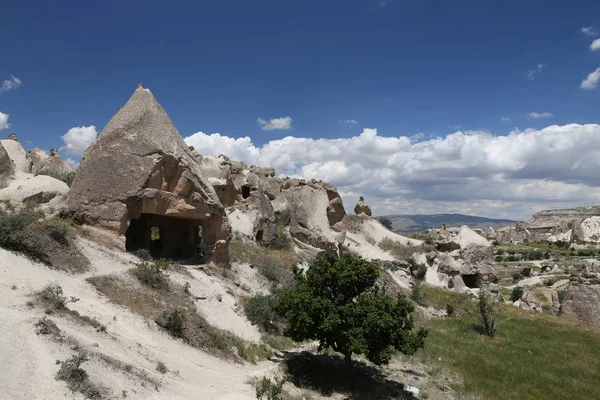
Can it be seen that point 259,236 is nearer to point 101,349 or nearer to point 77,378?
point 101,349

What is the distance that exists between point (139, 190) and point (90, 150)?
2.51 m

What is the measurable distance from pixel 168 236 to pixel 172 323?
7.58 m

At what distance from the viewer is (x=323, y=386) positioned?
10.6 metres

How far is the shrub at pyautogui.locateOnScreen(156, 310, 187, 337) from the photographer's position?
1059 centimetres

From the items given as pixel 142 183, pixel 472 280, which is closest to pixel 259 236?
pixel 142 183

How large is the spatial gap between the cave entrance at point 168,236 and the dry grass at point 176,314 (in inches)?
198

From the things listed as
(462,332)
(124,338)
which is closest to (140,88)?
(124,338)

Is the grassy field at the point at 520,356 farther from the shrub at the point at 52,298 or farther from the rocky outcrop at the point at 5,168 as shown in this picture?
the rocky outcrop at the point at 5,168

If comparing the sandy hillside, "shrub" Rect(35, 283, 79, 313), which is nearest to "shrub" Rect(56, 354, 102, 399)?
the sandy hillside

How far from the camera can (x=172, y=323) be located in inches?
418

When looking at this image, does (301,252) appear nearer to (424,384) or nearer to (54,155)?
(424,384)

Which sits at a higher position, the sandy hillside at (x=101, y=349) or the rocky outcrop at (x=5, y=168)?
the rocky outcrop at (x=5, y=168)

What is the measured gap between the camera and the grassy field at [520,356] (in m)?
12.5

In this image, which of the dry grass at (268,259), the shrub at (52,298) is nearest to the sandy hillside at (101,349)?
the shrub at (52,298)
